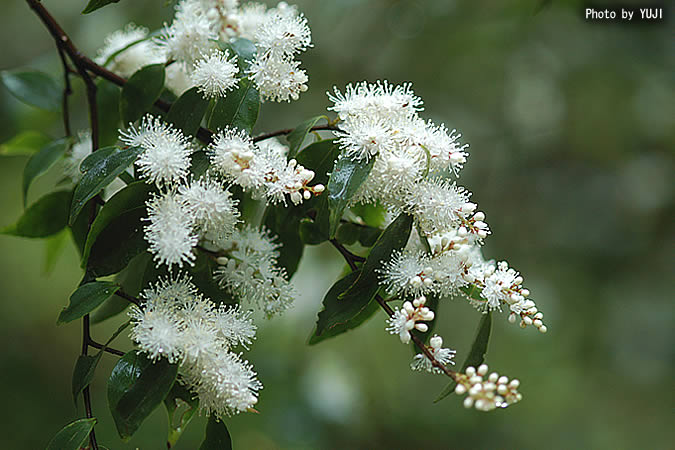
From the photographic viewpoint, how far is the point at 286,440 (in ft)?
4.89

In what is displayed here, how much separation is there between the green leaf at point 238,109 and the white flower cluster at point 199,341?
18 centimetres

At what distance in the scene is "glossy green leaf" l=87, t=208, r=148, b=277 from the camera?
0.61 meters

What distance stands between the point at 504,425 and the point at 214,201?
1581 millimetres

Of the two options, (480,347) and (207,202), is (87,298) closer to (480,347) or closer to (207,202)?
(207,202)

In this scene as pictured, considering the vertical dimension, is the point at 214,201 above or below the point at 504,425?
above

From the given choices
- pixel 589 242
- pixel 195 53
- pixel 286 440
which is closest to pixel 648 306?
pixel 589 242

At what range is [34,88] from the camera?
998 millimetres

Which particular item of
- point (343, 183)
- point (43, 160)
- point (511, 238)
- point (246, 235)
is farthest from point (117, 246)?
point (511, 238)

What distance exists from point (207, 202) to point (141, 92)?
27cm

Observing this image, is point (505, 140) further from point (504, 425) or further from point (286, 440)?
point (286, 440)

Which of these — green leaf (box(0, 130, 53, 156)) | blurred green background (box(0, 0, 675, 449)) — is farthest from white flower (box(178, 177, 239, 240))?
blurred green background (box(0, 0, 675, 449))

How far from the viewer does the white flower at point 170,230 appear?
547mm

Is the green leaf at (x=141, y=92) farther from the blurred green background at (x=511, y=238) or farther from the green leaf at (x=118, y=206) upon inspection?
the blurred green background at (x=511, y=238)

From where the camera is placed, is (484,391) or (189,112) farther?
(189,112)
